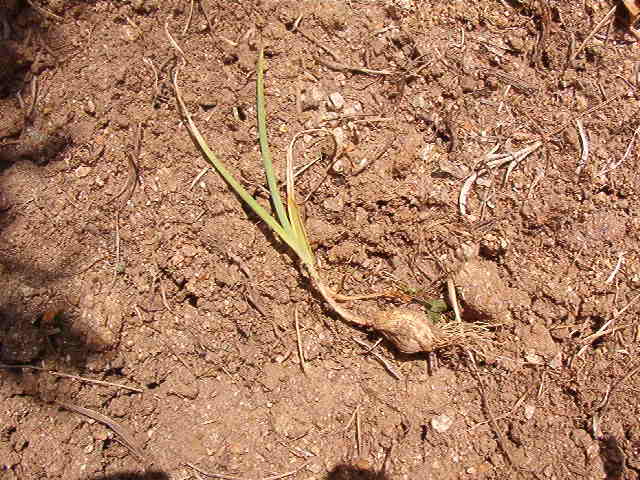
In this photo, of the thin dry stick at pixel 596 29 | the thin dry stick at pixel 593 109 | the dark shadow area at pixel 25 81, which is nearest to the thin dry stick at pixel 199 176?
the dark shadow area at pixel 25 81

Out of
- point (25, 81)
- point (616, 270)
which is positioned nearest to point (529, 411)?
point (616, 270)

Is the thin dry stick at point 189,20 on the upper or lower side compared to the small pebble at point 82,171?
upper

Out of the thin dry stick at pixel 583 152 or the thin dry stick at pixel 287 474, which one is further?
the thin dry stick at pixel 583 152

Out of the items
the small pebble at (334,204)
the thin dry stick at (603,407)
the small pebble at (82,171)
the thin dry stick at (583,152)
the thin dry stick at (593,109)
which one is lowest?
the thin dry stick at (603,407)

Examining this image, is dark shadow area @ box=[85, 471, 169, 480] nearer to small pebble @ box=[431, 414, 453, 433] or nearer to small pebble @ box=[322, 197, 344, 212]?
small pebble @ box=[431, 414, 453, 433]

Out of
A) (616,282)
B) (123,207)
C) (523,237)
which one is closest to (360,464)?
(523,237)

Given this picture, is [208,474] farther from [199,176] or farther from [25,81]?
[25,81]

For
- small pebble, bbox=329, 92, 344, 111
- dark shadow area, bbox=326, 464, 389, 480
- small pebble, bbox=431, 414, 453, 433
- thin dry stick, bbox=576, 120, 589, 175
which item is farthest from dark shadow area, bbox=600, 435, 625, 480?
small pebble, bbox=329, 92, 344, 111

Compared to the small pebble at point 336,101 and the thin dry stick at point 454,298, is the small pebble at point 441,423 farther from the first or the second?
the small pebble at point 336,101
